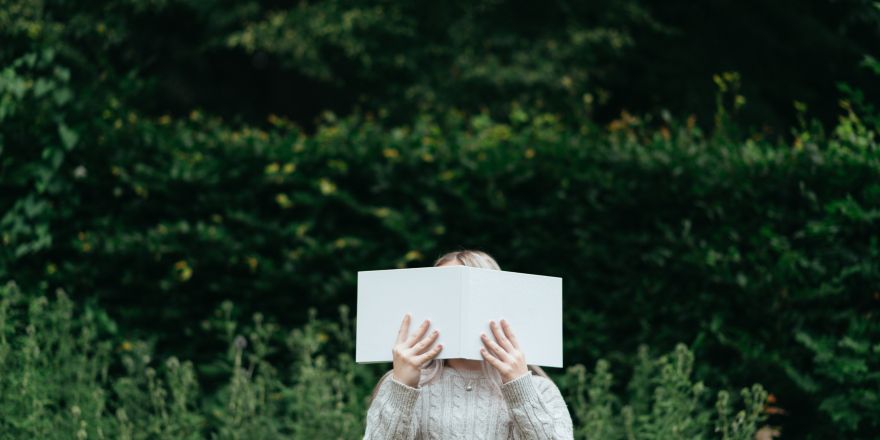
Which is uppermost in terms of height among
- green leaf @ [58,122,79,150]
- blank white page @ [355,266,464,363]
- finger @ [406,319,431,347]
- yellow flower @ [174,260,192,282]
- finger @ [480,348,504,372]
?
green leaf @ [58,122,79,150]

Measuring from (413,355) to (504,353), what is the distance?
9.7 inches

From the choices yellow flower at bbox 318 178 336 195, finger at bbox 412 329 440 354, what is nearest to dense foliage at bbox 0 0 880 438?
yellow flower at bbox 318 178 336 195

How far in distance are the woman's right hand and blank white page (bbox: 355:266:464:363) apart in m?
0.02

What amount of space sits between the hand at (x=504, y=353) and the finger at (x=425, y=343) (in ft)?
0.41

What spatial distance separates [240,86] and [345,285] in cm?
704

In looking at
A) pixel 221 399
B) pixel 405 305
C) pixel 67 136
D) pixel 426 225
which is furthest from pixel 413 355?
pixel 67 136

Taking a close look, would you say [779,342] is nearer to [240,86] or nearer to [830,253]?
[830,253]

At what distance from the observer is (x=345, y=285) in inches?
211

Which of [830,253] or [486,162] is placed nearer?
[830,253]

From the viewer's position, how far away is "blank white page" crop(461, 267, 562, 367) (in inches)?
100

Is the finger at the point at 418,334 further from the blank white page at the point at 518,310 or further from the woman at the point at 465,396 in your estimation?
the blank white page at the point at 518,310

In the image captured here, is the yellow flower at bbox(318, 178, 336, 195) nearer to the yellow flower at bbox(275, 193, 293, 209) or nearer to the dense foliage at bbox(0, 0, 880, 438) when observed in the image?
the dense foliage at bbox(0, 0, 880, 438)

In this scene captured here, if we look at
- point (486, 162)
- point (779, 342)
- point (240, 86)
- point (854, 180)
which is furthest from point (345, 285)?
point (240, 86)

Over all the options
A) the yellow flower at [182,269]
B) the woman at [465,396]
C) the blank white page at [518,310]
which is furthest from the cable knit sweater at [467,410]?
the yellow flower at [182,269]
